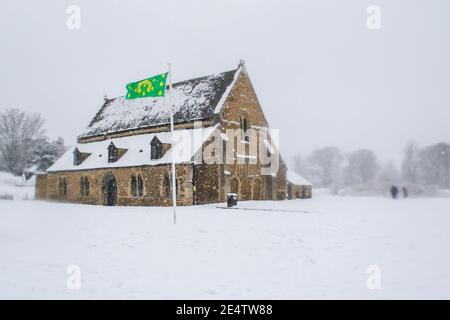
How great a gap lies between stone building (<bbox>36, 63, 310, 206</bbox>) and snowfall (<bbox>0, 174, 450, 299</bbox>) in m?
15.1

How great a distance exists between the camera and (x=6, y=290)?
8602 millimetres

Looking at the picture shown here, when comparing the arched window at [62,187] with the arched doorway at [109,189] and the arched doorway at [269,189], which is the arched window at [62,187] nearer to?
the arched doorway at [109,189]

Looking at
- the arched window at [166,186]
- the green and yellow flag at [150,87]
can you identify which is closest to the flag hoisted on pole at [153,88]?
the green and yellow flag at [150,87]

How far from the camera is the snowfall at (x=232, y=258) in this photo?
28.9 ft

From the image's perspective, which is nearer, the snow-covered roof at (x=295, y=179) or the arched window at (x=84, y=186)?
the arched window at (x=84, y=186)

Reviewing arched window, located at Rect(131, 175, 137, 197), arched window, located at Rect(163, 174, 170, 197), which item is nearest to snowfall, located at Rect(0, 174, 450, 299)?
arched window, located at Rect(163, 174, 170, 197)

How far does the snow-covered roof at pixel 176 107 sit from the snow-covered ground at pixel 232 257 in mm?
20201

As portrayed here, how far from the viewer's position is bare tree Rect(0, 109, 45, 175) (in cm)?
6000

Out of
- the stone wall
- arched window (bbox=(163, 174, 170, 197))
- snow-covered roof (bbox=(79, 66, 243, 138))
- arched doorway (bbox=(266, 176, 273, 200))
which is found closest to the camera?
the stone wall

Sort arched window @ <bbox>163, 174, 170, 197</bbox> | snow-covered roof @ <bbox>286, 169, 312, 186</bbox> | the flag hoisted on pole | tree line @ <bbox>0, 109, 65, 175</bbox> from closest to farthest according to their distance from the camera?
the flag hoisted on pole, arched window @ <bbox>163, 174, 170, 197</bbox>, snow-covered roof @ <bbox>286, 169, 312, 186</bbox>, tree line @ <bbox>0, 109, 65, 175</bbox>

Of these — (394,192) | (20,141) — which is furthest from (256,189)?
(20,141)

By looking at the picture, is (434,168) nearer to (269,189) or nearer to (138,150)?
(269,189)

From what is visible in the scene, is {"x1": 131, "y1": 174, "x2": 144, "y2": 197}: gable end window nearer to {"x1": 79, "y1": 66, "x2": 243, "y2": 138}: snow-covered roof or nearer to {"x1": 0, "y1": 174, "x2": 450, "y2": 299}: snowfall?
{"x1": 79, "y1": 66, "x2": 243, "y2": 138}: snow-covered roof
